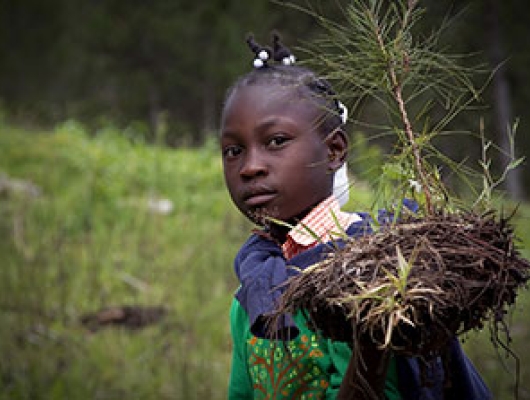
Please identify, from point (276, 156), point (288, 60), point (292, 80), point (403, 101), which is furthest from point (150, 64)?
point (403, 101)

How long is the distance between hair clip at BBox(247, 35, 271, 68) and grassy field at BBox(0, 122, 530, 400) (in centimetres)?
167

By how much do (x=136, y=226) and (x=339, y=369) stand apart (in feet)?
15.7

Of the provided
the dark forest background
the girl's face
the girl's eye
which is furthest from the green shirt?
the dark forest background

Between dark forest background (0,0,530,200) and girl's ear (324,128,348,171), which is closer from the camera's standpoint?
girl's ear (324,128,348,171)

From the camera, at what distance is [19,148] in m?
8.48

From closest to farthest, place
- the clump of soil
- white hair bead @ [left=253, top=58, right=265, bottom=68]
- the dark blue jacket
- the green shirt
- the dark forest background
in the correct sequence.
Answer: the clump of soil < the dark blue jacket < the green shirt < white hair bead @ [left=253, top=58, right=265, bottom=68] < the dark forest background

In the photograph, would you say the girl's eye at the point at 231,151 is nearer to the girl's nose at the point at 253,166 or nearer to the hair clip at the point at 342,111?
the girl's nose at the point at 253,166

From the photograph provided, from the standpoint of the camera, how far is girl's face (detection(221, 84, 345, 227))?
5.70 ft

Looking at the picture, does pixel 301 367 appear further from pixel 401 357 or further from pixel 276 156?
pixel 276 156

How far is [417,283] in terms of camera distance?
4.00 feet

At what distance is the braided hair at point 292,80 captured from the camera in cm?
179

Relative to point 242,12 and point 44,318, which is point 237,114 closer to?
point 44,318

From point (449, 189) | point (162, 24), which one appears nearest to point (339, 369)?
point (449, 189)

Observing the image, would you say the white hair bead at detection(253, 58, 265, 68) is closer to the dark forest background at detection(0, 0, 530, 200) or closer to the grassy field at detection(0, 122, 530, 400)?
the grassy field at detection(0, 122, 530, 400)
